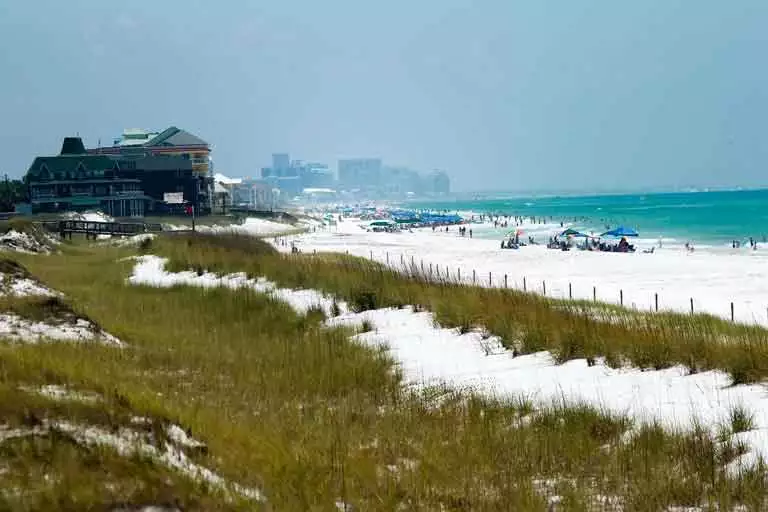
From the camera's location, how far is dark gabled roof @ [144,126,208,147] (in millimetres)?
110312

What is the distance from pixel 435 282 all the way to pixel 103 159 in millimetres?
73517

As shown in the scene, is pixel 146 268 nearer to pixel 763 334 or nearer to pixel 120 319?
pixel 120 319

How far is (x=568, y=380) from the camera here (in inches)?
409

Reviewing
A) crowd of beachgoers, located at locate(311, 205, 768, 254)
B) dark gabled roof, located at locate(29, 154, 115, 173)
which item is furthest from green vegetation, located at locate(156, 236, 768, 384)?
dark gabled roof, located at locate(29, 154, 115, 173)

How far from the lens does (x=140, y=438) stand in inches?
238

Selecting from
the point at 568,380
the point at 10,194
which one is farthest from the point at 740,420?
the point at 10,194

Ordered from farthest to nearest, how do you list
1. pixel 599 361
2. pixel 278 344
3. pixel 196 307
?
pixel 196 307 → pixel 278 344 → pixel 599 361

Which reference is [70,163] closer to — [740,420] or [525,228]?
[525,228]

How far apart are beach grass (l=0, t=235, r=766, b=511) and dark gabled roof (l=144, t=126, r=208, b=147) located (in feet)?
325

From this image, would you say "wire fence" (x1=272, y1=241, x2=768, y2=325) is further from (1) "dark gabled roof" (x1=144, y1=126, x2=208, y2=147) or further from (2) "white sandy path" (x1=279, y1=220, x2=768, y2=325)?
(1) "dark gabled roof" (x1=144, y1=126, x2=208, y2=147)

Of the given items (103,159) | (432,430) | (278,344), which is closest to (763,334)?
(432,430)

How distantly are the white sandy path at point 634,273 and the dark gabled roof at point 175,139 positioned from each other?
4761cm

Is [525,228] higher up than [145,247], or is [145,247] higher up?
[145,247]

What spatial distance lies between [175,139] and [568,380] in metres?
106
